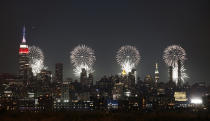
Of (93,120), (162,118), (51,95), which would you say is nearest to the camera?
(93,120)

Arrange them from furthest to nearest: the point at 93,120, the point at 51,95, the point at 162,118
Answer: the point at 51,95
the point at 162,118
the point at 93,120

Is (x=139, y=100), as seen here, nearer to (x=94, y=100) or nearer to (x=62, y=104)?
(x=94, y=100)

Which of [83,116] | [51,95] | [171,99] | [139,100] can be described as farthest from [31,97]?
[83,116]

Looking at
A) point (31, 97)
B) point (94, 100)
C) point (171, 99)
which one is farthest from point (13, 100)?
point (171, 99)

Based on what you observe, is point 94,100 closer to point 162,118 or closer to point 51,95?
point 51,95

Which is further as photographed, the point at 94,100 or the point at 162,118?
the point at 94,100

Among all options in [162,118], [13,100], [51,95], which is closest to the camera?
[162,118]

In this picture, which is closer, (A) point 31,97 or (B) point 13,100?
(B) point 13,100

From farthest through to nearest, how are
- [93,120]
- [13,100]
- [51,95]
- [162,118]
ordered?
[51,95]
[13,100]
[162,118]
[93,120]
